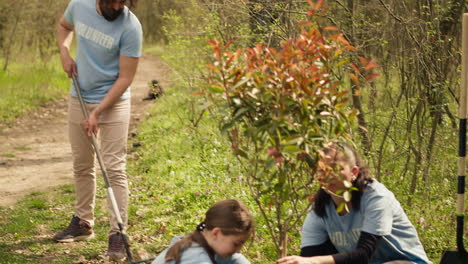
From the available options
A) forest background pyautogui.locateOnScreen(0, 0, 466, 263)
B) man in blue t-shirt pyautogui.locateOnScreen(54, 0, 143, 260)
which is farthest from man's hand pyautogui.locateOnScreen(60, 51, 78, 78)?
forest background pyautogui.locateOnScreen(0, 0, 466, 263)

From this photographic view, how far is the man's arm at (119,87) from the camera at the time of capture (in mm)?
4844

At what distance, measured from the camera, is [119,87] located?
4844 millimetres

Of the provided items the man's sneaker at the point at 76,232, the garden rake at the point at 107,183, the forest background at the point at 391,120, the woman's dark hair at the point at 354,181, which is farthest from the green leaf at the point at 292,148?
the man's sneaker at the point at 76,232

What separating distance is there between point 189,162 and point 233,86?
17.5 feet

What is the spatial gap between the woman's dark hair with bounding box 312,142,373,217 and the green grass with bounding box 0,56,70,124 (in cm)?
946

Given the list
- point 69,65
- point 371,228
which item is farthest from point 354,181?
point 69,65

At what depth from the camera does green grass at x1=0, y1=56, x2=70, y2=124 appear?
12.8m

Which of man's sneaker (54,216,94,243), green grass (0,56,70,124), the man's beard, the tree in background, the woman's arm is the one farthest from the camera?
green grass (0,56,70,124)

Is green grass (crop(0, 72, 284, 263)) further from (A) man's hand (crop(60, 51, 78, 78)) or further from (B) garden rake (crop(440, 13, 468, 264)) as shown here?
(A) man's hand (crop(60, 51, 78, 78))

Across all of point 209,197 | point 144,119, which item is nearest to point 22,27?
point 144,119

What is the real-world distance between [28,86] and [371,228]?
1223 centimetres

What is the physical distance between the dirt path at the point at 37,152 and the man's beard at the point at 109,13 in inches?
119

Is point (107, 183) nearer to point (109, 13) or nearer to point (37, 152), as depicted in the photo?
point (109, 13)

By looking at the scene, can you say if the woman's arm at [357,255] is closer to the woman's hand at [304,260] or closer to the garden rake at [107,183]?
the woman's hand at [304,260]
